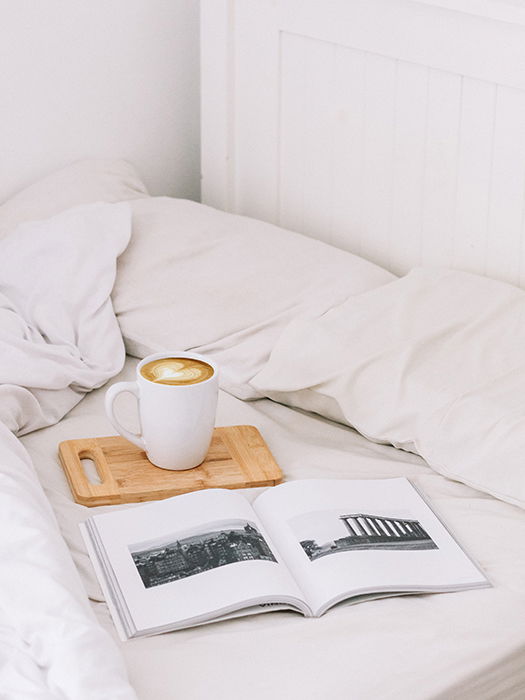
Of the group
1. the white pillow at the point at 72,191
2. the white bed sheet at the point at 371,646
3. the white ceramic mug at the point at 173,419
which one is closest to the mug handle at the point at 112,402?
the white ceramic mug at the point at 173,419

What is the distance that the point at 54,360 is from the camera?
141 cm

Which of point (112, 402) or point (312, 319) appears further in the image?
point (312, 319)

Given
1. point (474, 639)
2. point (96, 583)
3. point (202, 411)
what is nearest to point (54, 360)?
point (202, 411)

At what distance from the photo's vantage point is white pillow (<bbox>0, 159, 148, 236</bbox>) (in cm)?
174

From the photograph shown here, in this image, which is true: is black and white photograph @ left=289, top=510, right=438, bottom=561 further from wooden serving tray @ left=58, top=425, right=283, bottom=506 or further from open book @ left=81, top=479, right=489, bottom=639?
wooden serving tray @ left=58, top=425, right=283, bottom=506

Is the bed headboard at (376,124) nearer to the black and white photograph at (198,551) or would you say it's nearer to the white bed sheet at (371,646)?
the white bed sheet at (371,646)

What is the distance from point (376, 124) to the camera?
1695 mm

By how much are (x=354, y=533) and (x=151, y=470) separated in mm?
262

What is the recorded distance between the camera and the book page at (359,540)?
104 centimetres

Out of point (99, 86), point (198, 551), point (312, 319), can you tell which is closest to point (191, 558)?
point (198, 551)

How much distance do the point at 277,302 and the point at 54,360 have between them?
0.32 meters

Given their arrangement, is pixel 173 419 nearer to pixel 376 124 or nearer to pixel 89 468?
pixel 89 468

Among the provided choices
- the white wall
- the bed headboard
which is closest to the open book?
the bed headboard

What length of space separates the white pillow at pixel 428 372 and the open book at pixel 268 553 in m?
0.09
